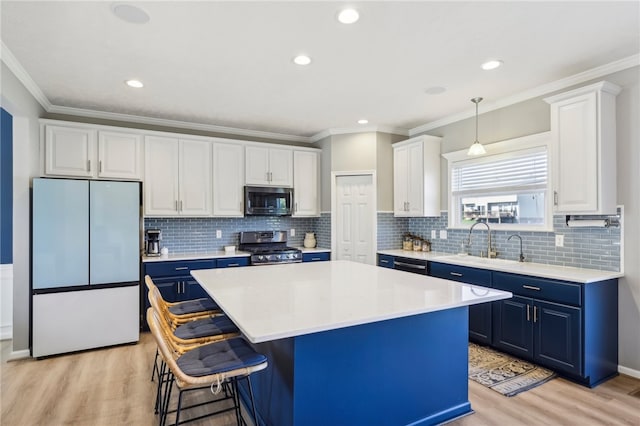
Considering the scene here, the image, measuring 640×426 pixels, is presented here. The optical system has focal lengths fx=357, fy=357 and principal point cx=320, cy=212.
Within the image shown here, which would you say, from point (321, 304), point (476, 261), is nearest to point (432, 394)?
point (321, 304)

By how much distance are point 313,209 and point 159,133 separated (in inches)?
91.7

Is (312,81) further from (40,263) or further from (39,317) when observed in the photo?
(39,317)

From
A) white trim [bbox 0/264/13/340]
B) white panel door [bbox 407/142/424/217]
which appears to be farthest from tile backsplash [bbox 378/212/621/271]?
white trim [bbox 0/264/13/340]

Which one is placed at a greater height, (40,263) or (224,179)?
(224,179)

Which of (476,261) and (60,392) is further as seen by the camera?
(476,261)

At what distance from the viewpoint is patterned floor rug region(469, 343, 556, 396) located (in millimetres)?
2768

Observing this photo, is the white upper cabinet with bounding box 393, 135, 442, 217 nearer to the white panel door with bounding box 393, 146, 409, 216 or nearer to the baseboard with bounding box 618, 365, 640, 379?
the white panel door with bounding box 393, 146, 409, 216

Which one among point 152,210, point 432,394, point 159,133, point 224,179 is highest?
point 159,133

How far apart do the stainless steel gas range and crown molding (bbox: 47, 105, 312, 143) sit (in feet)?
4.80

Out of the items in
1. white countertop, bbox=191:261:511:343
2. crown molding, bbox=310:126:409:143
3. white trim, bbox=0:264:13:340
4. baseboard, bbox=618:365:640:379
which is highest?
crown molding, bbox=310:126:409:143

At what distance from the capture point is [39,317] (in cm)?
343

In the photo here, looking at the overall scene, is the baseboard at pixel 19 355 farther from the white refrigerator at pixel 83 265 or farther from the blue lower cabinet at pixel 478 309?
the blue lower cabinet at pixel 478 309

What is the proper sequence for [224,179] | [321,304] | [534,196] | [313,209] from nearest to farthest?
1. [321,304]
2. [534,196]
3. [224,179]
4. [313,209]

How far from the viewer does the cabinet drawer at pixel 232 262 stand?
450 cm
